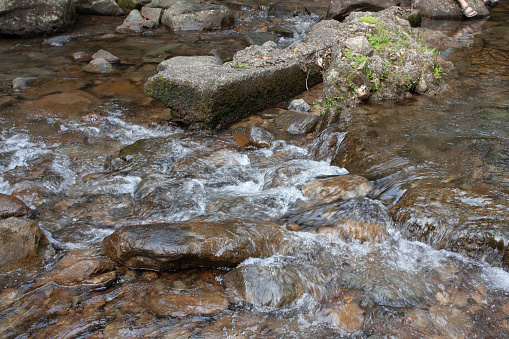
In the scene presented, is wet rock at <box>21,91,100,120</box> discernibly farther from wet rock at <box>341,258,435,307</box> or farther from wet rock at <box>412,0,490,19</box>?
wet rock at <box>412,0,490,19</box>

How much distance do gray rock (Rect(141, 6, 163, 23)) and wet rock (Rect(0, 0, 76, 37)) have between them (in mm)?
2254

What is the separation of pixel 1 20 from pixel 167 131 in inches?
294

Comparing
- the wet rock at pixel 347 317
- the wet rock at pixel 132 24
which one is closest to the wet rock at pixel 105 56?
the wet rock at pixel 132 24

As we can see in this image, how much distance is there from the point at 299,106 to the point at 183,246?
361 centimetres

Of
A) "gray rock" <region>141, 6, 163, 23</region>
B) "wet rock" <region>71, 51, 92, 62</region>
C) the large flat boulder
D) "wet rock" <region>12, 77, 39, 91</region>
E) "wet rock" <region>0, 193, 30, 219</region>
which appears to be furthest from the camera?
"gray rock" <region>141, 6, 163, 23</region>

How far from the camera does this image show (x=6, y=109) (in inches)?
252

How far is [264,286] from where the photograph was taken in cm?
296

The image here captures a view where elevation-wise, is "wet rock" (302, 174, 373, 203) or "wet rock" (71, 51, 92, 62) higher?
"wet rock" (71, 51, 92, 62)

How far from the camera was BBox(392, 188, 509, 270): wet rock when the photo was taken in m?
3.17

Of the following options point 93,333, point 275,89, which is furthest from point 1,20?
point 93,333

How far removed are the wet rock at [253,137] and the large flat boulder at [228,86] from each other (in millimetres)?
370

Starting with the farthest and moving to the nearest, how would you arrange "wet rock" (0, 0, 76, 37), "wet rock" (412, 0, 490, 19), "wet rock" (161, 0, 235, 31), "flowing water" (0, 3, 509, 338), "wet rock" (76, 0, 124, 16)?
1. "wet rock" (76, 0, 124, 16)
2. "wet rock" (412, 0, 490, 19)
3. "wet rock" (161, 0, 235, 31)
4. "wet rock" (0, 0, 76, 37)
5. "flowing water" (0, 3, 509, 338)

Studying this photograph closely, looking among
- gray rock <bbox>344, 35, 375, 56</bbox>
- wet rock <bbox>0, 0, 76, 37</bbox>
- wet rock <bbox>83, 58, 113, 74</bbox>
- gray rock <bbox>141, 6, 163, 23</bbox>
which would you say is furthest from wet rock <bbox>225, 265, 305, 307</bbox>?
gray rock <bbox>141, 6, 163, 23</bbox>

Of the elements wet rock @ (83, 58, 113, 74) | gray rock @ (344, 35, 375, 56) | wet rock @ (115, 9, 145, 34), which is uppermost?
gray rock @ (344, 35, 375, 56)
